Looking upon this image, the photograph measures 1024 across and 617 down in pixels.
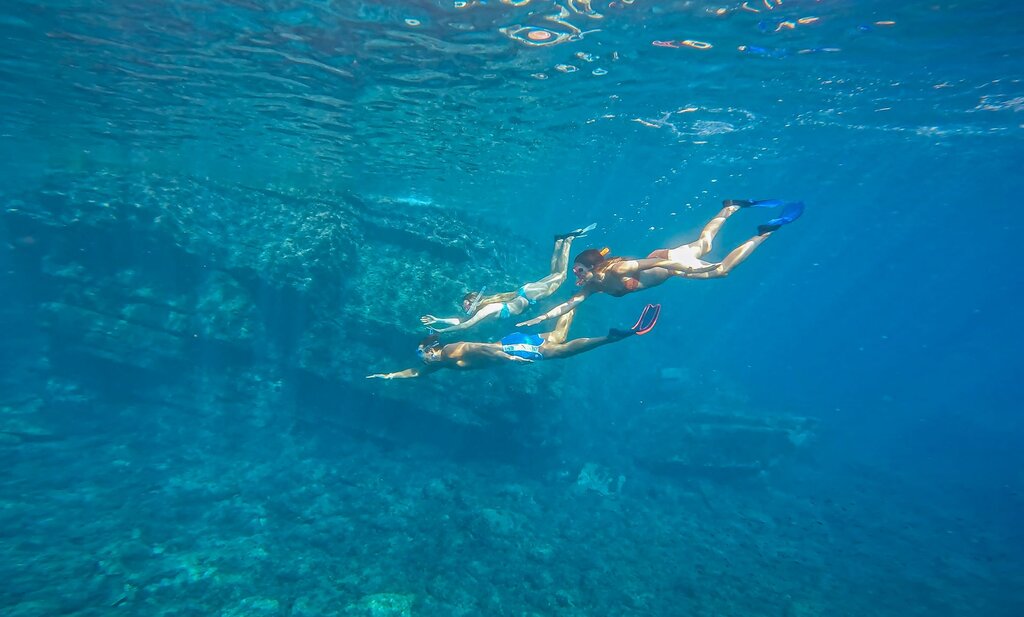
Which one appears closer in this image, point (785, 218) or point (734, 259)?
point (734, 259)

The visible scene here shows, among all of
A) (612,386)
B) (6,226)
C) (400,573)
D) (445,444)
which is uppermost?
(6,226)

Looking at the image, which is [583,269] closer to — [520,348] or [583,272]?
[583,272]

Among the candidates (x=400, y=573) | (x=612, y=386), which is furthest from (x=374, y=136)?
(x=612, y=386)

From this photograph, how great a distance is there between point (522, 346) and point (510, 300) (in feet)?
7.01

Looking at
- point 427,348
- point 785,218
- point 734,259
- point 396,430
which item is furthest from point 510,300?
point 396,430

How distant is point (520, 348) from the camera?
8.19 m

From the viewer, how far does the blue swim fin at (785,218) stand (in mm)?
8344

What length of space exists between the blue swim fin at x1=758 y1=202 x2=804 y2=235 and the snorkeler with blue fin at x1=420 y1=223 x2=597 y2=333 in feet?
11.5

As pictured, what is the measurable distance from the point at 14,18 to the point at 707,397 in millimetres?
32293

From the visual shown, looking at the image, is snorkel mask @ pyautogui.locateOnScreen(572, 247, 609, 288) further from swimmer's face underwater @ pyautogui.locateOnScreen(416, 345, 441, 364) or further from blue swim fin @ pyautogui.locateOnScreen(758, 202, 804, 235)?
swimmer's face underwater @ pyautogui.locateOnScreen(416, 345, 441, 364)

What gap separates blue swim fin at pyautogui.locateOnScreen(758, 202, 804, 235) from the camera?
8344mm

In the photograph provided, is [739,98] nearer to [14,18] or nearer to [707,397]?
[707,397]

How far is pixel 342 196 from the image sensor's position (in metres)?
19.0

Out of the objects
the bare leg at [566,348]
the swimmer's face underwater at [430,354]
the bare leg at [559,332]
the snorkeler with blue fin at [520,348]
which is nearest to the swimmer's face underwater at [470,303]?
the snorkeler with blue fin at [520,348]
